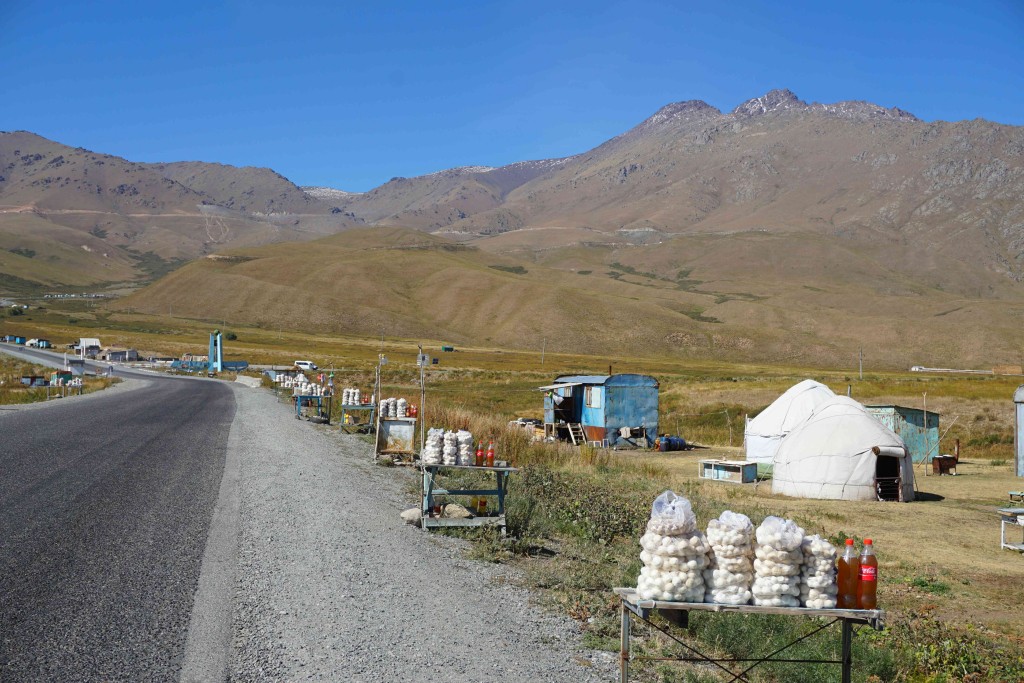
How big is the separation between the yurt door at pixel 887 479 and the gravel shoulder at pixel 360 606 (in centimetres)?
1611

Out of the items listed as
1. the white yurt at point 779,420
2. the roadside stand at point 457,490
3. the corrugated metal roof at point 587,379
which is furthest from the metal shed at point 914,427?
the roadside stand at point 457,490

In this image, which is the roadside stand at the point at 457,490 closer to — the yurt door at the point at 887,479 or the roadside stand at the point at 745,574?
the roadside stand at the point at 745,574

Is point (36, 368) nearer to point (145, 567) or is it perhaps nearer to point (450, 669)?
point (145, 567)

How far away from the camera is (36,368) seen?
2366 inches

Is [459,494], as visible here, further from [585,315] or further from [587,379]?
[585,315]

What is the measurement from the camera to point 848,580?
6148mm

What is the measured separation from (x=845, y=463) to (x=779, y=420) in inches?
283

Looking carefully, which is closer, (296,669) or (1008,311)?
(296,669)

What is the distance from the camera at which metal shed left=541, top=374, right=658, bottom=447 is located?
38562mm

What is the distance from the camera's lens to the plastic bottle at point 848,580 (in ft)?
20.1

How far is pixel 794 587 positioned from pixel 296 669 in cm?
392

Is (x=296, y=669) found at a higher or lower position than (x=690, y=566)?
lower

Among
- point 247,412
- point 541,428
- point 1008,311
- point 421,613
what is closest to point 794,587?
point 421,613

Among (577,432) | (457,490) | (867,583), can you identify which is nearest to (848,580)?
(867,583)
